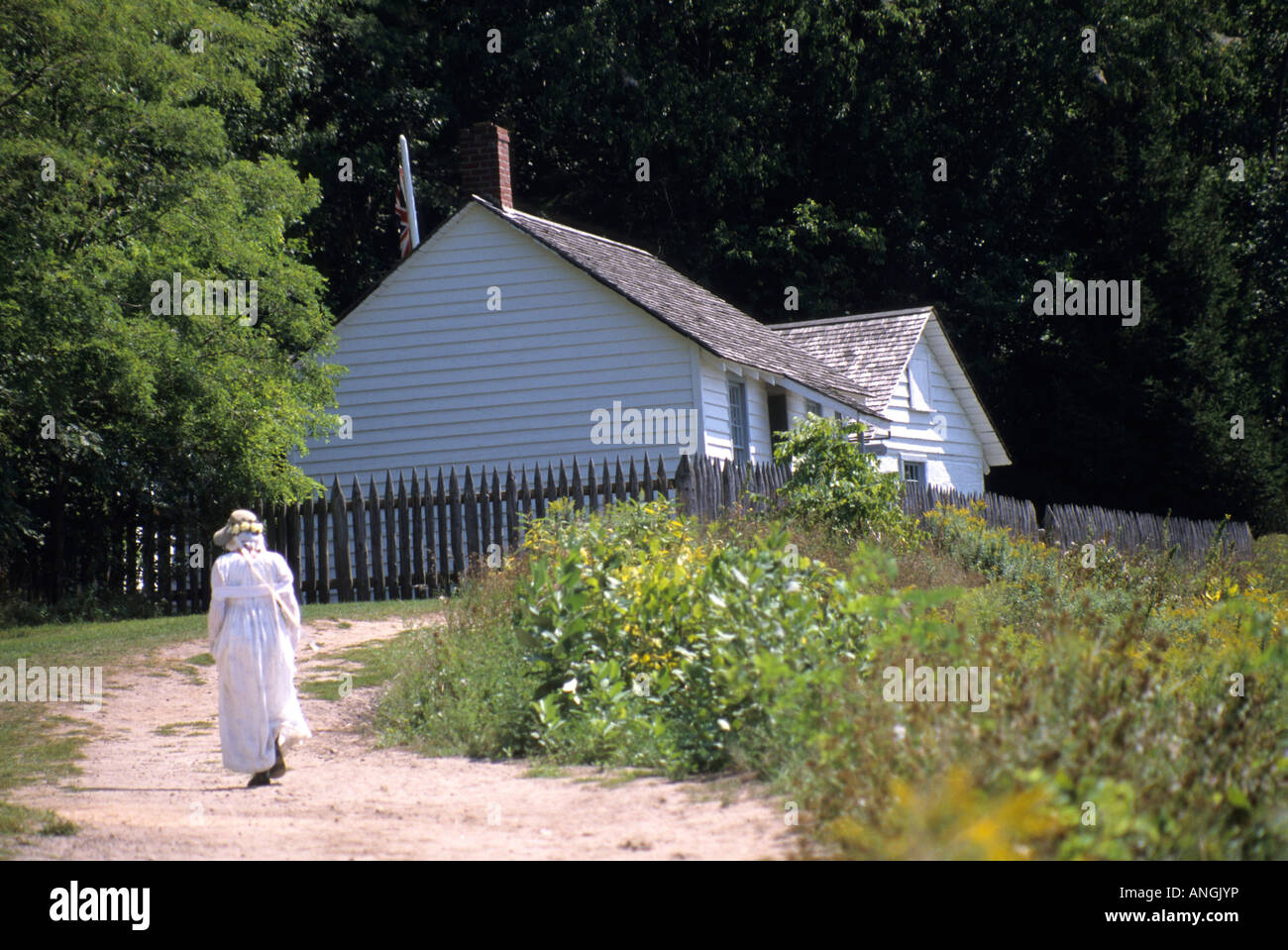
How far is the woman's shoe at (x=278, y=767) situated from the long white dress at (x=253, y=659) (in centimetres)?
6

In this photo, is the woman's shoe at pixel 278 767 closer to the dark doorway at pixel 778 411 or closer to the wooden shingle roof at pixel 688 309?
the wooden shingle roof at pixel 688 309

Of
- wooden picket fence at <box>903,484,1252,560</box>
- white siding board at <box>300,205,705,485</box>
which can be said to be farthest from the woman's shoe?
white siding board at <box>300,205,705,485</box>

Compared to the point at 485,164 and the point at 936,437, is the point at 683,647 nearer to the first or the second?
the point at 485,164

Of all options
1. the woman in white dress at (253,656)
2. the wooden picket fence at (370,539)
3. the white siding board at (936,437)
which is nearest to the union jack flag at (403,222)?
the wooden picket fence at (370,539)

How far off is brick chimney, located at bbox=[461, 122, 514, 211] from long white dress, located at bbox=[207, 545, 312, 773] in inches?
601

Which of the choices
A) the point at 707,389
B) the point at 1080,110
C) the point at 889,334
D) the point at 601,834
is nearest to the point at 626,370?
the point at 707,389

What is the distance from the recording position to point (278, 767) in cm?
850

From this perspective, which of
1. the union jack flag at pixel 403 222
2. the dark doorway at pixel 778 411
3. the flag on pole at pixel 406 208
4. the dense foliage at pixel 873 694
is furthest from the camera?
the union jack flag at pixel 403 222

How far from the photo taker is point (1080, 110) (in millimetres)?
38344

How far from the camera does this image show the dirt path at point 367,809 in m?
6.07

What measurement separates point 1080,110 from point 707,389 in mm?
22215

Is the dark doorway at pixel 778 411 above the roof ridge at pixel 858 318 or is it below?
below

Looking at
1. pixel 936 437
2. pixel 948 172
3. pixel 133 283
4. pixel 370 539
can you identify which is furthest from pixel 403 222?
pixel 948 172

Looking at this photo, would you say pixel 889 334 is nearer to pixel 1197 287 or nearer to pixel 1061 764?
pixel 1197 287
